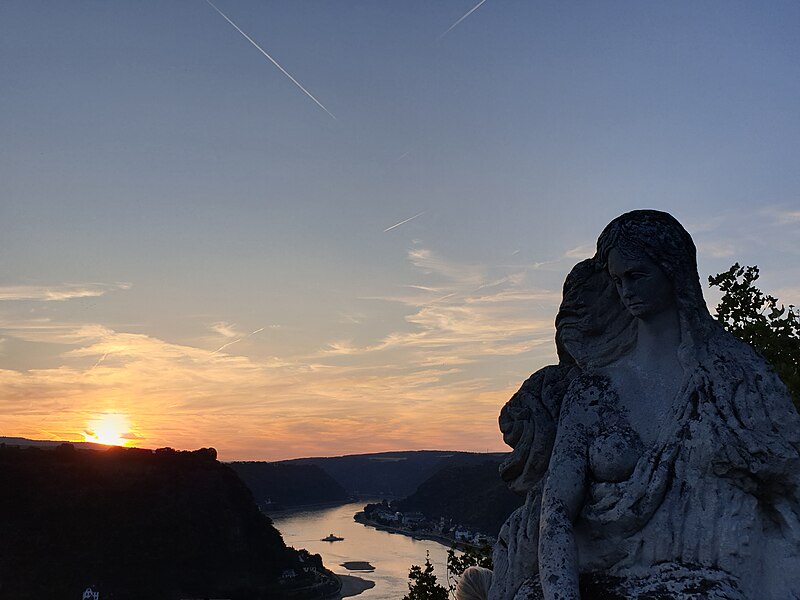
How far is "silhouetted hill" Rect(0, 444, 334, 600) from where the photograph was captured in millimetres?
65125

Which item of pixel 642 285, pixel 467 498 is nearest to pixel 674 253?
pixel 642 285

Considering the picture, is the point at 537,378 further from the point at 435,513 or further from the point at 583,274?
the point at 435,513

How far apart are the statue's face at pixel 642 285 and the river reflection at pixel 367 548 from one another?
70437 mm

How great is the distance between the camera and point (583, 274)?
14.6 feet

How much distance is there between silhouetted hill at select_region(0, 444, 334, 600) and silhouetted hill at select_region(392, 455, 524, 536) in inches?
868

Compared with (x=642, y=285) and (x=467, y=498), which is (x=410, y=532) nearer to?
(x=467, y=498)

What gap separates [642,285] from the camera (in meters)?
4.02

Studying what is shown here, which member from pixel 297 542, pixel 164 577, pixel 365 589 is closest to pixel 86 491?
pixel 164 577

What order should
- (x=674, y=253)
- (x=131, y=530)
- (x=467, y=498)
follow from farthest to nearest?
(x=467, y=498) → (x=131, y=530) → (x=674, y=253)

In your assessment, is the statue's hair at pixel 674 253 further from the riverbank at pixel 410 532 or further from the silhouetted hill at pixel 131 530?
the riverbank at pixel 410 532

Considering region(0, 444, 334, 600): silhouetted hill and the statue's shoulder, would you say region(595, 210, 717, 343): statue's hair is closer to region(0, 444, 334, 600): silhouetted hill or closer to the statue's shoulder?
the statue's shoulder

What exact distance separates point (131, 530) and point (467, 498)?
54047 mm

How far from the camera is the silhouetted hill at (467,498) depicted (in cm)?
9425

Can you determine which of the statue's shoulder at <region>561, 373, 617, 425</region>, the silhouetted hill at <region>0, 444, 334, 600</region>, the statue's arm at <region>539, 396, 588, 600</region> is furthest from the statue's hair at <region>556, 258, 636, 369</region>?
the silhouetted hill at <region>0, 444, 334, 600</region>
